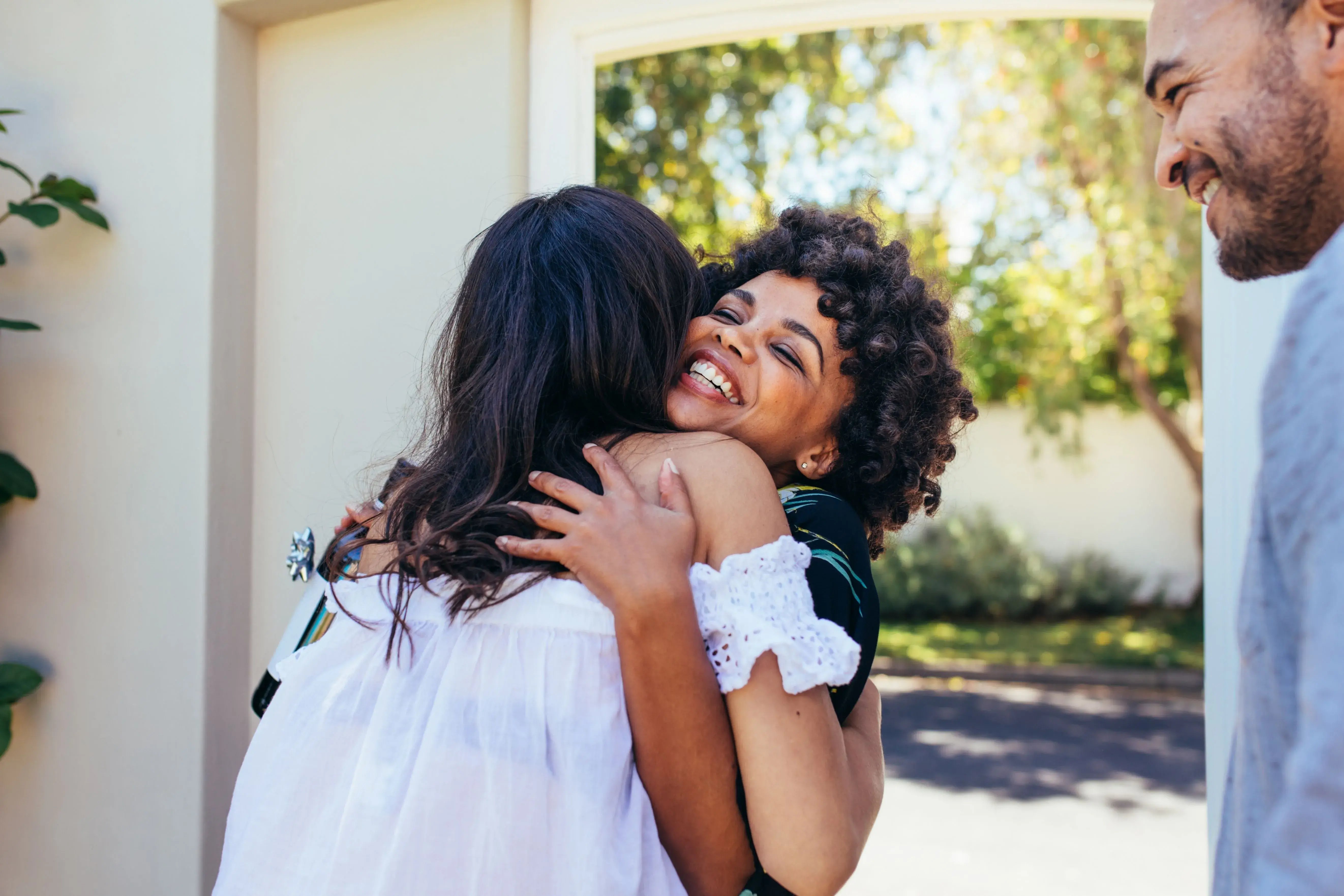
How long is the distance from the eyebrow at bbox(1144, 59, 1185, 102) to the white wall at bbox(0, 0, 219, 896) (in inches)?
84.2

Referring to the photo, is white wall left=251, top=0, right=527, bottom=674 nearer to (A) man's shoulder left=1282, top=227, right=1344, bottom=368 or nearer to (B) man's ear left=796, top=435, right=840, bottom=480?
(B) man's ear left=796, top=435, right=840, bottom=480

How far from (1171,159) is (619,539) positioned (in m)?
0.90

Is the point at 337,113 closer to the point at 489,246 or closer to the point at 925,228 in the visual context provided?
the point at 489,246

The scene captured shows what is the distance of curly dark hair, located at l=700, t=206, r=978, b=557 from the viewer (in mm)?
1876

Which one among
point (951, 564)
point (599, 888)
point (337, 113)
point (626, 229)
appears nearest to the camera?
point (599, 888)

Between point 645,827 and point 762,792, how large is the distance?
160 mm

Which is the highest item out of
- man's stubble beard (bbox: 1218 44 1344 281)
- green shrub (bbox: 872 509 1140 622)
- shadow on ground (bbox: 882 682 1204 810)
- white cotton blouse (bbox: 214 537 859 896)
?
man's stubble beard (bbox: 1218 44 1344 281)

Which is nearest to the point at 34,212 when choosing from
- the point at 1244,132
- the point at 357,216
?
the point at 357,216

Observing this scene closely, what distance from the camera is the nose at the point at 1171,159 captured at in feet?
4.50

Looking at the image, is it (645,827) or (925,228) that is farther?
(925,228)

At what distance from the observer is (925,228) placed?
809 cm

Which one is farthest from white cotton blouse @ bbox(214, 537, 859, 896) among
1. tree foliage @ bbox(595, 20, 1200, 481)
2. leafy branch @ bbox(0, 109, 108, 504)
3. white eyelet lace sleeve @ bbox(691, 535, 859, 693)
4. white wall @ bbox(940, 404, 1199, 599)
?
white wall @ bbox(940, 404, 1199, 599)

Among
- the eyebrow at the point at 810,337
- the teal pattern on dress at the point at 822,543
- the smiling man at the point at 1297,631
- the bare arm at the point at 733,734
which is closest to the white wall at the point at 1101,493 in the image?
the eyebrow at the point at 810,337

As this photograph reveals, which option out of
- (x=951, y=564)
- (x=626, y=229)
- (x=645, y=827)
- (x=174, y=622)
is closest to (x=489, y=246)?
(x=626, y=229)
